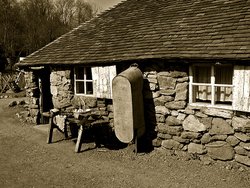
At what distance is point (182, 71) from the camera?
24.9 ft

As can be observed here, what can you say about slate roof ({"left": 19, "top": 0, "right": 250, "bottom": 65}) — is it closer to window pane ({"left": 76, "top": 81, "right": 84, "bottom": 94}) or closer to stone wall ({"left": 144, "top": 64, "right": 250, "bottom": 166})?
stone wall ({"left": 144, "top": 64, "right": 250, "bottom": 166})

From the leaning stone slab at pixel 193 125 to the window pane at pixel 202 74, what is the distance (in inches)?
42.1

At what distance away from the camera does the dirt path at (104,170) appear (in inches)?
255

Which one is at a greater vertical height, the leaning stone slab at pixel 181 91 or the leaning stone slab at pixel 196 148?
the leaning stone slab at pixel 181 91

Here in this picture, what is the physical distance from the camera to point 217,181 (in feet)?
20.9

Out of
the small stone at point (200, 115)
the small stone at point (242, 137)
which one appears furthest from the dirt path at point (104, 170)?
the small stone at point (200, 115)

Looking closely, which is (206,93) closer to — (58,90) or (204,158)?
(204,158)

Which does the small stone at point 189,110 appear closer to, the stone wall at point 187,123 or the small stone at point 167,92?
the stone wall at point 187,123

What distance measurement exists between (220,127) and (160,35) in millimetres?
3654

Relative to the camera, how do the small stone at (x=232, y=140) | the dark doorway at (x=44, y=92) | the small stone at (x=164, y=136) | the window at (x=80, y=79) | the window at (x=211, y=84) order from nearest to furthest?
the small stone at (x=232, y=140) → the window at (x=211, y=84) → the small stone at (x=164, y=136) → the window at (x=80, y=79) → the dark doorway at (x=44, y=92)

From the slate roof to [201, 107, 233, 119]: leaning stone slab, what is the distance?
1.37 metres

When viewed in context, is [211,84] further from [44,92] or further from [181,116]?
[44,92]

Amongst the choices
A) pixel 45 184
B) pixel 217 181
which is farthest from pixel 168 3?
pixel 45 184

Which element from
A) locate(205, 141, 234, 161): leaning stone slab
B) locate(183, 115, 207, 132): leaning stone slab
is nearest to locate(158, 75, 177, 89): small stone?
locate(183, 115, 207, 132): leaning stone slab
